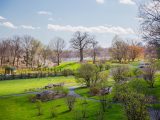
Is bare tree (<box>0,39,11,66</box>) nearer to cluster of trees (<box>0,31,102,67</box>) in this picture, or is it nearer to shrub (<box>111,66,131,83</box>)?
cluster of trees (<box>0,31,102,67</box>)

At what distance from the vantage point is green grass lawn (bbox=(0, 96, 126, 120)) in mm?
30438

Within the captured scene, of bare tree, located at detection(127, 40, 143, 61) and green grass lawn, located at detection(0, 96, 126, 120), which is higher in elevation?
bare tree, located at detection(127, 40, 143, 61)

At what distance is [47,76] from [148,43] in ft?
171

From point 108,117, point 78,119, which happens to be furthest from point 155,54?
point 78,119

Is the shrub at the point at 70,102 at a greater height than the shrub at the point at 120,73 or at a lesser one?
lesser

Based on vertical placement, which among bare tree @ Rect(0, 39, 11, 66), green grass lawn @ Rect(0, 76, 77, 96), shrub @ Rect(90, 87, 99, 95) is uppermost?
bare tree @ Rect(0, 39, 11, 66)

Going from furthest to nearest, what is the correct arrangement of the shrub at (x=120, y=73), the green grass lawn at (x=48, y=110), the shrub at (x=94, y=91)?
the shrub at (x=120, y=73) → the shrub at (x=94, y=91) → the green grass lawn at (x=48, y=110)

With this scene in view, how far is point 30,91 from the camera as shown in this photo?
51.6 m

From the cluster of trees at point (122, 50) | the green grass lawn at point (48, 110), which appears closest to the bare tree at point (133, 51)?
the cluster of trees at point (122, 50)

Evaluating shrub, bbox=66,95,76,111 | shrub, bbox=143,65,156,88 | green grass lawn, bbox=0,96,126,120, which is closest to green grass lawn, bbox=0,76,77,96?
green grass lawn, bbox=0,96,126,120

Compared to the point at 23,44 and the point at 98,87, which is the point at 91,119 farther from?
the point at 23,44

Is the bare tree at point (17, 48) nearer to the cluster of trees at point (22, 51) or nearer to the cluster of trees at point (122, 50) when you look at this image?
the cluster of trees at point (22, 51)

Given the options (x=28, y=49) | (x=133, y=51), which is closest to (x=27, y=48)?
(x=28, y=49)

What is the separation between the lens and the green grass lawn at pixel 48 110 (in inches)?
1198
